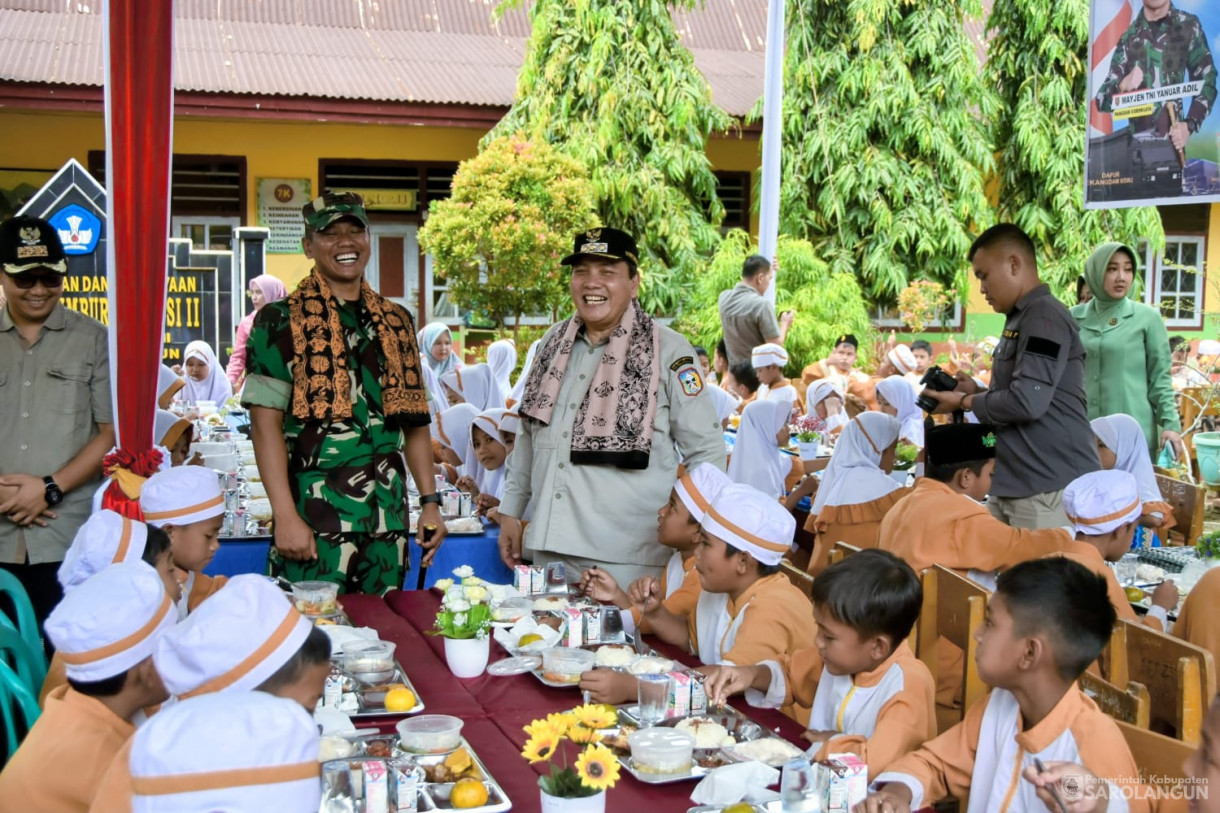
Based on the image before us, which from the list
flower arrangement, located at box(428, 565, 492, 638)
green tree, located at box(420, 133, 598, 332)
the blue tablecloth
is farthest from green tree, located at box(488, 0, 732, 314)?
flower arrangement, located at box(428, 565, 492, 638)

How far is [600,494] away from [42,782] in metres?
1.95

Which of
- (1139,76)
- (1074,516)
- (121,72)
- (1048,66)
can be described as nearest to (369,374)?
(121,72)

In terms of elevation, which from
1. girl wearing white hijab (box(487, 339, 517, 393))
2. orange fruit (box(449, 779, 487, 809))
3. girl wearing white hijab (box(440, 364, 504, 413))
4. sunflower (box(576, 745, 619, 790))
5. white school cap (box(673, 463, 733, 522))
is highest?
girl wearing white hijab (box(487, 339, 517, 393))

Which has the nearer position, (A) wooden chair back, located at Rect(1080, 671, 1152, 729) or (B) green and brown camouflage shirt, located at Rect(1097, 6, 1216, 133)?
(A) wooden chair back, located at Rect(1080, 671, 1152, 729)

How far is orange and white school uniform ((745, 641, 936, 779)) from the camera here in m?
2.39

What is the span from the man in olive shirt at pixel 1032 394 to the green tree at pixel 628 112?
8236 mm

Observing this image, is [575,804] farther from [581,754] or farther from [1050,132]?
[1050,132]

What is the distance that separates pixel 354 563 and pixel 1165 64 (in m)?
3.63

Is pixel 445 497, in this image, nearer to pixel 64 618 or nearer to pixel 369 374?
pixel 369 374

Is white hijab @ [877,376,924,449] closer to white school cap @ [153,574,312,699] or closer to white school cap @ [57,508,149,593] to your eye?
white school cap @ [57,508,149,593]

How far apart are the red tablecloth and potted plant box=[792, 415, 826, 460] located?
3718 millimetres

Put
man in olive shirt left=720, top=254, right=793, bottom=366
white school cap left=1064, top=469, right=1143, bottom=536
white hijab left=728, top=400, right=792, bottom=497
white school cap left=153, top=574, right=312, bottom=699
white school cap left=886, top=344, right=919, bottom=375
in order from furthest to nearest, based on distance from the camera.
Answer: white school cap left=886, top=344, right=919, bottom=375 → man in olive shirt left=720, top=254, right=793, bottom=366 → white hijab left=728, top=400, right=792, bottom=497 → white school cap left=1064, top=469, right=1143, bottom=536 → white school cap left=153, top=574, right=312, bottom=699

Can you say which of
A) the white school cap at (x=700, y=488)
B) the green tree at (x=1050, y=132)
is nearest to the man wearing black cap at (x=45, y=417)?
the white school cap at (x=700, y=488)

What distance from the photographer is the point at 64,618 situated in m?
2.03
